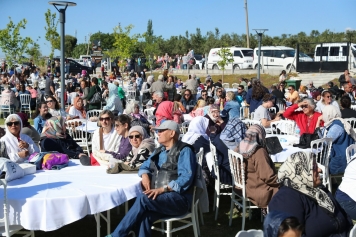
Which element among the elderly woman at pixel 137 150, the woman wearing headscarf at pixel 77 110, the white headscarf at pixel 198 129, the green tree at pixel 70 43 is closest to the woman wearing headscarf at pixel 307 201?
the elderly woman at pixel 137 150

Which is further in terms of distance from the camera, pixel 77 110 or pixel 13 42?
pixel 13 42

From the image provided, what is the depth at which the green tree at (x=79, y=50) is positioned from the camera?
6618cm

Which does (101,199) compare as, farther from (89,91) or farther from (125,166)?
(89,91)

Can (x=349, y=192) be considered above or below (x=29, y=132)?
below

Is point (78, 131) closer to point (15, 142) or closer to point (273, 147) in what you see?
point (15, 142)

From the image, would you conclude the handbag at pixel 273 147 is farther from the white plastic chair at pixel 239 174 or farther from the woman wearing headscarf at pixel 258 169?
the woman wearing headscarf at pixel 258 169

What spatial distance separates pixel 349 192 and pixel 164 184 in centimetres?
174

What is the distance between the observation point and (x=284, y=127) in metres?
8.46

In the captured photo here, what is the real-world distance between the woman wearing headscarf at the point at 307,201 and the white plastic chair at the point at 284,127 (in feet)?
14.5

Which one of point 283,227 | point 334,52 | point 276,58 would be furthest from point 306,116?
point 276,58

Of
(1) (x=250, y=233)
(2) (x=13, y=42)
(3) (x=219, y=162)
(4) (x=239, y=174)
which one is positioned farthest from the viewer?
(2) (x=13, y=42)

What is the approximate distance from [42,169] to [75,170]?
1.25ft

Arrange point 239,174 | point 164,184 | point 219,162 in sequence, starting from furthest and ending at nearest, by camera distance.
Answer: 1. point 219,162
2. point 239,174
3. point 164,184

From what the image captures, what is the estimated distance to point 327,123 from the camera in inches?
276
